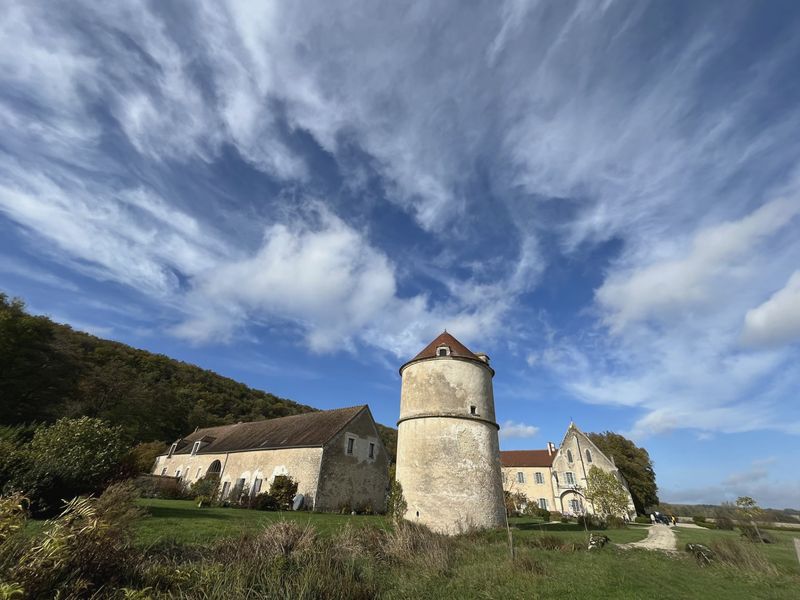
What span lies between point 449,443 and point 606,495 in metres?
15.7

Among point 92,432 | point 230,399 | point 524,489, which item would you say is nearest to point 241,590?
point 92,432

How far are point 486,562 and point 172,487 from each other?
25.9m

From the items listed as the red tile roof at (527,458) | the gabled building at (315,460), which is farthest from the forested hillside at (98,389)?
the red tile roof at (527,458)

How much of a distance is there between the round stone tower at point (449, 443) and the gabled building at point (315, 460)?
6.76 metres

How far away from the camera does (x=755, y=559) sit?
1234cm

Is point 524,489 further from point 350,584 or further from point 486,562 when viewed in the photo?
point 350,584

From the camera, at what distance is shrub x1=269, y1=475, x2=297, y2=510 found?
2064 cm

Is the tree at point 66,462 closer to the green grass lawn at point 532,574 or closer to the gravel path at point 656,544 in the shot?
the green grass lawn at point 532,574

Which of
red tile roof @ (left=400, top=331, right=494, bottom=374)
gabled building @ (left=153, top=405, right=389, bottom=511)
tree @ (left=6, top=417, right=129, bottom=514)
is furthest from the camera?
gabled building @ (left=153, top=405, right=389, bottom=511)

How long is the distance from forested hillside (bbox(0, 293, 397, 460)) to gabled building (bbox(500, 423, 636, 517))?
15589 mm

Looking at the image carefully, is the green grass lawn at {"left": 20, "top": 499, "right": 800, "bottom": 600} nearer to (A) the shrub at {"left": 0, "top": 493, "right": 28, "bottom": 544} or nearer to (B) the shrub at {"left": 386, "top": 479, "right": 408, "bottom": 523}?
(A) the shrub at {"left": 0, "top": 493, "right": 28, "bottom": 544}

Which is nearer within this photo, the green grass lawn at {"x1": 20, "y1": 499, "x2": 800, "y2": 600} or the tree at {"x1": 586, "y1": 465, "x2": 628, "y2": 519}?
the green grass lawn at {"x1": 20, "y1": 499, "x2": 800, "y2": 600}

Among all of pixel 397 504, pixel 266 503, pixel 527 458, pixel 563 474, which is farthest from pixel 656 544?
pixel 527 458

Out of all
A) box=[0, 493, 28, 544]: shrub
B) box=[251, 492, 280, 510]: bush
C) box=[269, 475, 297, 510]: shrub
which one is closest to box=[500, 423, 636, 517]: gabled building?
box=[269, 475, 297, 510]: shrub
